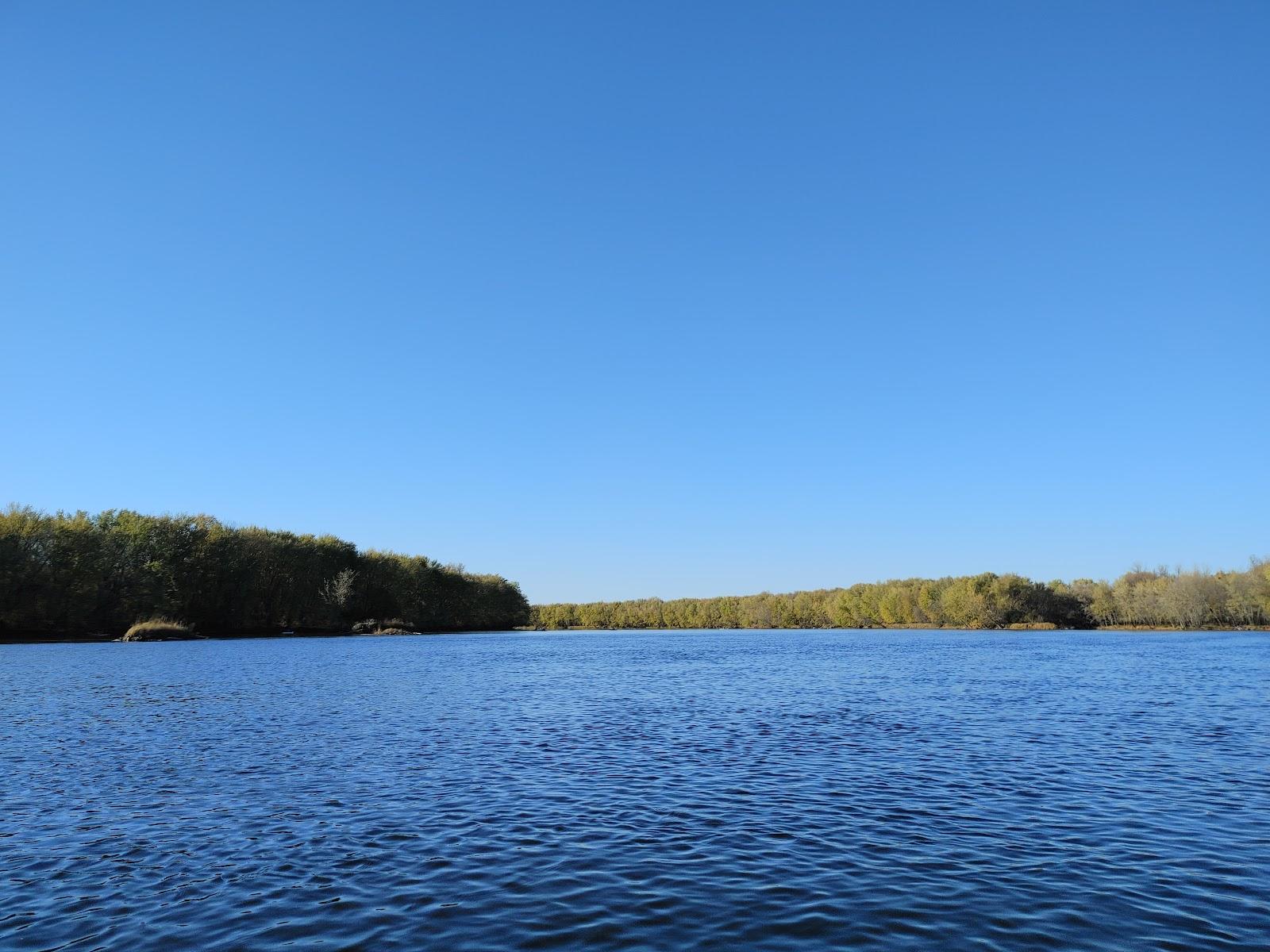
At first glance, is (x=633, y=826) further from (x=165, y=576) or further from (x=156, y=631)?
(x=165, y=576)

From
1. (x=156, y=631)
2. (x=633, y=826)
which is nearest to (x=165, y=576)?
(x=156, y=631)

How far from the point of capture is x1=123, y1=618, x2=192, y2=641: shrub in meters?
128

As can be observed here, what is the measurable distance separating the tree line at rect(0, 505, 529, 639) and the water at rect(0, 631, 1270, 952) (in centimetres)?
9446

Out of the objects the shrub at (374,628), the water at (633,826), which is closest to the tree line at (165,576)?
the shrub at (374,628)

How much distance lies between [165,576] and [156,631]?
572 inches

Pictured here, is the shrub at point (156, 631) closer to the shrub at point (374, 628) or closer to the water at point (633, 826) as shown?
the shrub at point (374, 628)

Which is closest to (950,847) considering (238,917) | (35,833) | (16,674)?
(238,917)

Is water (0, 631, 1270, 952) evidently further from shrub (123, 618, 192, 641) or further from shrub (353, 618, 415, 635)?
shrub (353, 618, 415, 635)

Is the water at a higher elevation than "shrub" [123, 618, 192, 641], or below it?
below

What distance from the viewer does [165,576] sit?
142m

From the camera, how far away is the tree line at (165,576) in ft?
398

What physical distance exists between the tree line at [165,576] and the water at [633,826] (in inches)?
3719

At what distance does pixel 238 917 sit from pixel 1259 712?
4784 cm

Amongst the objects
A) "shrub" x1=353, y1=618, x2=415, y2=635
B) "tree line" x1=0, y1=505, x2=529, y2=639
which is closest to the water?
"tree line" x1=0, y1=505, x2=529, y2=639
